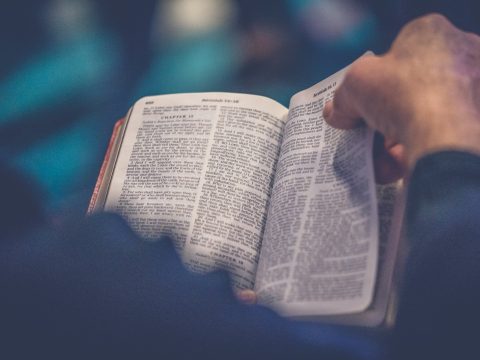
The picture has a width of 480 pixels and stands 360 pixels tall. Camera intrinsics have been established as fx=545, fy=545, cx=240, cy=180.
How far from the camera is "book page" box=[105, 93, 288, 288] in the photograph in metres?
0.73

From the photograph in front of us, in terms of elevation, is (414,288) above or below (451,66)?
below

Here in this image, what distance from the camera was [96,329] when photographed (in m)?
0.42

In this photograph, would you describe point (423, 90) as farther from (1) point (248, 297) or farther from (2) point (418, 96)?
(1) point (248, 297)

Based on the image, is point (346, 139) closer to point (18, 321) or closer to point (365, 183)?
point (365, 183)

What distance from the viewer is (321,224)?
65 centimetres

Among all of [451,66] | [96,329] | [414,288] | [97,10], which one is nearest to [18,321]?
[96,329]

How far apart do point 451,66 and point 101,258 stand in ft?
1.41

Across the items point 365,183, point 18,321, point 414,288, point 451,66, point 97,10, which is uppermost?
point 97,10

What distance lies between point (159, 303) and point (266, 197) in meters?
0.34

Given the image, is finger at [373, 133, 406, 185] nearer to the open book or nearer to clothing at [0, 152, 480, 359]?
the open book

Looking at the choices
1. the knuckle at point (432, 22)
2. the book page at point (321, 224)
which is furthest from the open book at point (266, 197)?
the knuckle at point (432, 22)

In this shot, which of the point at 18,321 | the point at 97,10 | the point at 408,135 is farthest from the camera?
the point at 97,10

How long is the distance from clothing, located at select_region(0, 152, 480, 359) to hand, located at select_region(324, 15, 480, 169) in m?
0.09

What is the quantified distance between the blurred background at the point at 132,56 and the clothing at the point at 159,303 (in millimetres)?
549
